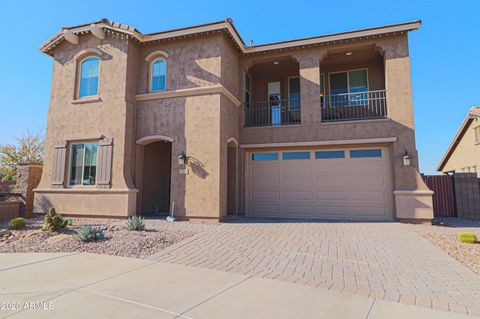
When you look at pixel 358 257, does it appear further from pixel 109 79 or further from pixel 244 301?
pixel 109 79

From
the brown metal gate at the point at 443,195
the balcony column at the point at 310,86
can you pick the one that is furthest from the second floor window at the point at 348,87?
→ the brown metal gate at the point at 443,195

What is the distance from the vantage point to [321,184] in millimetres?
11695

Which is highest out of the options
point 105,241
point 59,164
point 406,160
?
point 406,160

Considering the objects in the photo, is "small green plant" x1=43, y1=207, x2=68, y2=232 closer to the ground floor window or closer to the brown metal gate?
the ground floor window

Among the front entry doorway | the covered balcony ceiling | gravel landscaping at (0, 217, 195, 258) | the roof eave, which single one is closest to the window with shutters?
the roof eave

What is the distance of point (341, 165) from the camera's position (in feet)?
38.0

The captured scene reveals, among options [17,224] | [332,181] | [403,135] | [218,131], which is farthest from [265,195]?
[17,224]

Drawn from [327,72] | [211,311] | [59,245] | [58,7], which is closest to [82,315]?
[211,311]

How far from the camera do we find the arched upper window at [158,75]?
11555 mm

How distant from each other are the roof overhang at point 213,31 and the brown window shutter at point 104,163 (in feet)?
14.4

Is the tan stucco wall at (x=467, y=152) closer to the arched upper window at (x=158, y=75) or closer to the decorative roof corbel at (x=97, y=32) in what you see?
the arched upper window at (x=158, y=75)

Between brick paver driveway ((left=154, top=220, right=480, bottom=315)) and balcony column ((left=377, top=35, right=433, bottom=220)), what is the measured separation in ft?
5.50

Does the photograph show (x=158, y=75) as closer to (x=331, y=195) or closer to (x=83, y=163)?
(x=83, y=163)

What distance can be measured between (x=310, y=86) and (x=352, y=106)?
2.28 meters
